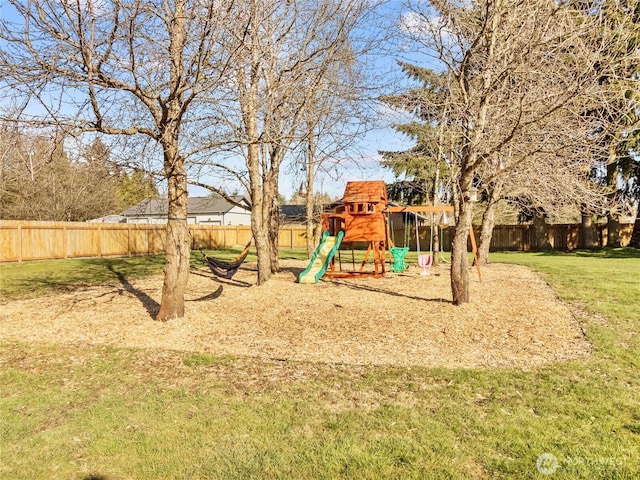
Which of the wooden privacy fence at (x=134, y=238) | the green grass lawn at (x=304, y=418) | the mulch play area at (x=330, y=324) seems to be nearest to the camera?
the green grass lawn at (x=304, y=418)

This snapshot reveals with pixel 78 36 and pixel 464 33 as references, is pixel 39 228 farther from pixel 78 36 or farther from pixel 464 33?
pixel 464 33

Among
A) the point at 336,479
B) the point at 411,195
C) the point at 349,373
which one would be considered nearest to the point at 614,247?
the point at 411,195

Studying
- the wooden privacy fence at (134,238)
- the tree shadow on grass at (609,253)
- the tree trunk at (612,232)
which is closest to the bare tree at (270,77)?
the wooden privacy fence at (134,238)

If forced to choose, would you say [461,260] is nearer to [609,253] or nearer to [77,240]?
[77,240]

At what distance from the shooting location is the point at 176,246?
6.61m

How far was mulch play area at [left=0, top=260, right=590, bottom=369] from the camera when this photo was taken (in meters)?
5.52

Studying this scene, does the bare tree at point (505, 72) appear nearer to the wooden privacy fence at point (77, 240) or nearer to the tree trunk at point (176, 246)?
the tree trunk at point (176, 246)

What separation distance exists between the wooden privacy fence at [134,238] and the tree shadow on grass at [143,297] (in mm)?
2379

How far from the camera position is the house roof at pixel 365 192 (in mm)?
12595

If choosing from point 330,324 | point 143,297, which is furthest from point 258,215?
point 330,324

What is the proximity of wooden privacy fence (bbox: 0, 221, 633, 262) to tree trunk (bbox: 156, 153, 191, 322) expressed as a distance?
22.6 feet

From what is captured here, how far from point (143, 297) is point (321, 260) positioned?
15.4ft

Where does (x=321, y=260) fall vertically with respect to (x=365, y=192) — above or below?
below

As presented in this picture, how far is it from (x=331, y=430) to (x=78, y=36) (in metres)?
4.67
